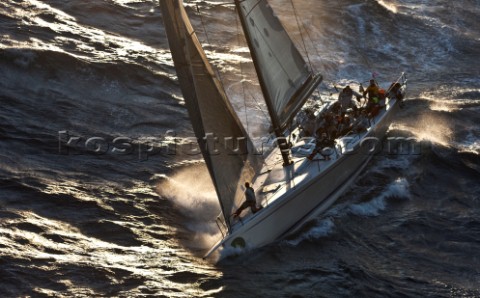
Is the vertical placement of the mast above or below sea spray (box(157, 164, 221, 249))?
above

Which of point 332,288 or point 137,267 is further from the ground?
point 137,267

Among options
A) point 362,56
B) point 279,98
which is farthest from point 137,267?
point 362,56

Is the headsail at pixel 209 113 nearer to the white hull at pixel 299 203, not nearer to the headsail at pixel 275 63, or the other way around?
the white hull at pixel 299 203

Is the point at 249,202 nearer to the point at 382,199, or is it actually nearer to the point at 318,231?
the point at 318,231

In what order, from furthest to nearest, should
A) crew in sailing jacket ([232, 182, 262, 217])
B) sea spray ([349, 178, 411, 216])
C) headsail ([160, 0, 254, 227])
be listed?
sea spray ([349, 178, 411, 216])
crew in sailing jacket ([232, 182, 262, 217])
headsail ([160, 0, 254, 227])

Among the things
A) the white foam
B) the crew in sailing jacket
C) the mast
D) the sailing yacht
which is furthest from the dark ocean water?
the mast

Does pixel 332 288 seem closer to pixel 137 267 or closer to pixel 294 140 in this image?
pixel 137 267

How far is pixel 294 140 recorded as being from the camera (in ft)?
82.7

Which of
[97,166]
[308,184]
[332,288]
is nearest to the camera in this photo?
[332,288]

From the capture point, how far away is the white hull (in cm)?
1991

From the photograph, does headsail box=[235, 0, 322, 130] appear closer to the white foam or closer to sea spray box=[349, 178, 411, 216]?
the white foam

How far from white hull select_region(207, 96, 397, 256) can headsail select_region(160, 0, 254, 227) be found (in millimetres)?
637

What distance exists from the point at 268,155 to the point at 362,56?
16170mm

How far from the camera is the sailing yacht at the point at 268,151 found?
18891 millimetres
